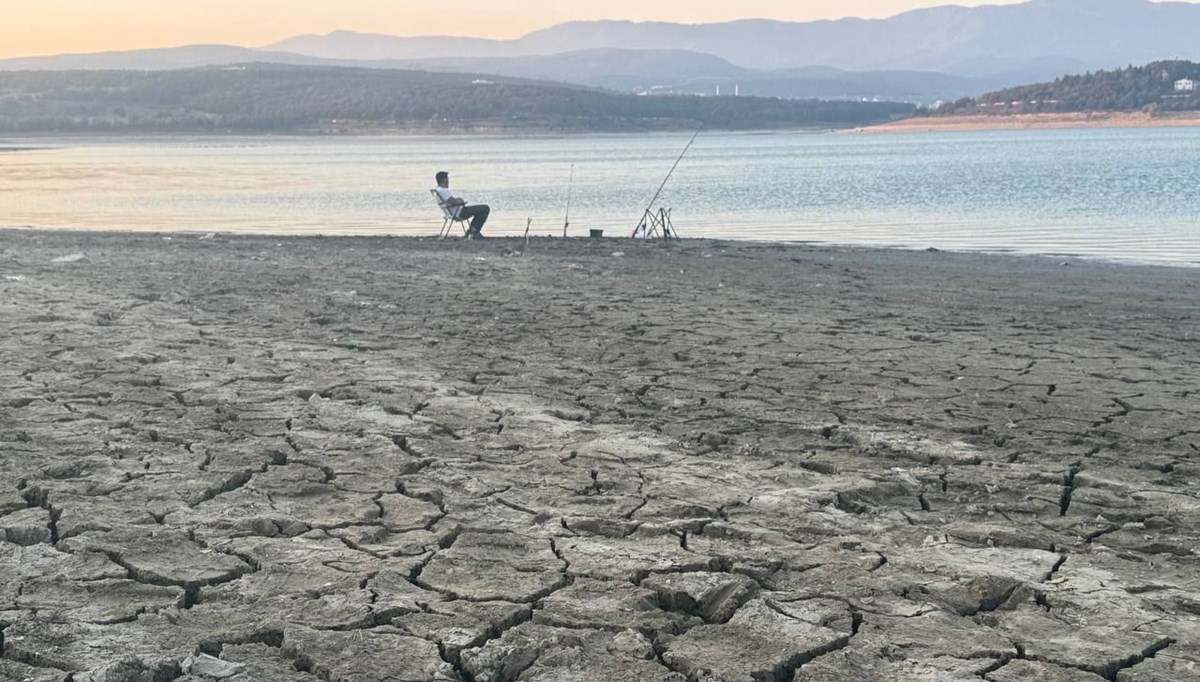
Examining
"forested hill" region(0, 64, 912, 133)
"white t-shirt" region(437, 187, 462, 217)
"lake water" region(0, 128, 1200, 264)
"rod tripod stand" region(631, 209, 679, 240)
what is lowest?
"lake water" region(0, 128, 1200, 264)

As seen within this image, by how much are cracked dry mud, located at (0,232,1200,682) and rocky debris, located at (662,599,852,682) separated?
0.03 ft

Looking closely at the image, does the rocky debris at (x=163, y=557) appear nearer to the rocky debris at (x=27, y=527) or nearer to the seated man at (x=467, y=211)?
the rocky debris at (x=27, y=527)

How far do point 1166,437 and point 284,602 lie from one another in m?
3.85

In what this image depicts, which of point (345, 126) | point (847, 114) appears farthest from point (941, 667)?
point (847, 114)

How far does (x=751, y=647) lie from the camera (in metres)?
3.33

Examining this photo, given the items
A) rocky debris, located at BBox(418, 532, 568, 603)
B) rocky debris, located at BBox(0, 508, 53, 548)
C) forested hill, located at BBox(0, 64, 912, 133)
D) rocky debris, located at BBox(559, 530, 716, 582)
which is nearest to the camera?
rocky debris, located at BBox(418, 532, 568, 603)

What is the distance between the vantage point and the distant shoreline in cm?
8928

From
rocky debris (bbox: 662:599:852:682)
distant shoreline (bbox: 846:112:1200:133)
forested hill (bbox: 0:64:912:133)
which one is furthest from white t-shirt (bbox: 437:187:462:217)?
distant shoreline (bbox: 846:112:1200:133)

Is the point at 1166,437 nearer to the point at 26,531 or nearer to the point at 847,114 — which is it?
the point at 26,531

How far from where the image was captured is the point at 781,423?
19.2 ft

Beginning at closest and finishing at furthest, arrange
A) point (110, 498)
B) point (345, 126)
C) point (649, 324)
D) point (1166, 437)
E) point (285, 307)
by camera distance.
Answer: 1. point (110, 498)
2. point (1166, 437)
3. point (649, 324)
4. point (285, 307)
5. point (345, 126)

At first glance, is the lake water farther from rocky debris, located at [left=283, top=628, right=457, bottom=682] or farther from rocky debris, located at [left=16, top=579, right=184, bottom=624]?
rocky debris, located at [left=16, top=579, right=184, bottom=624]

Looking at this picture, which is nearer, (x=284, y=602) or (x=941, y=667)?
(x=941, y=667)

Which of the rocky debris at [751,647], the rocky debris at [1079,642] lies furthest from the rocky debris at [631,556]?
the rocky debris at [1079,642]
